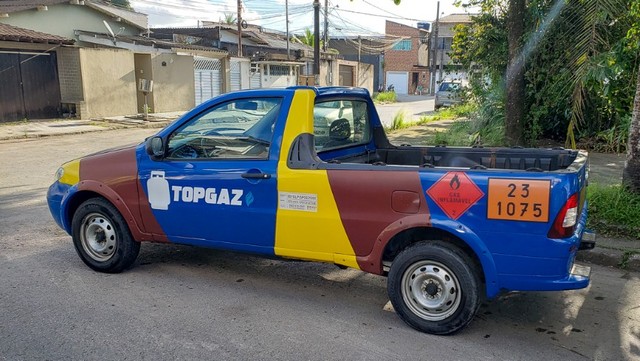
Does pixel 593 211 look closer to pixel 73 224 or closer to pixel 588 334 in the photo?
pixel 588 334

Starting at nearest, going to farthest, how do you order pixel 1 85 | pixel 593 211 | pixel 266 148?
pixel 266 148 → pixel 593 211 → pixel 1 85

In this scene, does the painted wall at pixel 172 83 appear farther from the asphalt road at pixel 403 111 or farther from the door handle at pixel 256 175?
the door handle at pixel 256 175

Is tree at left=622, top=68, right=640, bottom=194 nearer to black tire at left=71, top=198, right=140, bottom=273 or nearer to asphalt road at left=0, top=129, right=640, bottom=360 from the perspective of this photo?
asphalt road at left=0, top=129, right=640, bottom=360

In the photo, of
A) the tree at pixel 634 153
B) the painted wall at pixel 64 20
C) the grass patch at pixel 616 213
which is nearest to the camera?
the grass patch at pixel 616 213

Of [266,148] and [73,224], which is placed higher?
[266,148]

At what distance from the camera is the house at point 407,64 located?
61219mm

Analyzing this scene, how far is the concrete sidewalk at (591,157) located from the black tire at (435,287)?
2343mm

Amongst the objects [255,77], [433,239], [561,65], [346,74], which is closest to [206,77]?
[255,77]

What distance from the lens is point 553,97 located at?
36.2ft

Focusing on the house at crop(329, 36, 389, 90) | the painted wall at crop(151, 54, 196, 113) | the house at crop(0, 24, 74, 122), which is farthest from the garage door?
the house at crop(0, 24, 74, 122)

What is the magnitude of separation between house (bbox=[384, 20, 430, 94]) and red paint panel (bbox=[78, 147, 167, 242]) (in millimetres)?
57947

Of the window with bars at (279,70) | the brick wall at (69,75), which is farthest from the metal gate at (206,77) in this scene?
the brick wall at (69,75)

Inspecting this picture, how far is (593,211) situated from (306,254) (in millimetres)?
3708

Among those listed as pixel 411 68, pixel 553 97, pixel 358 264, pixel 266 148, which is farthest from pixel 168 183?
pixel 411 68
